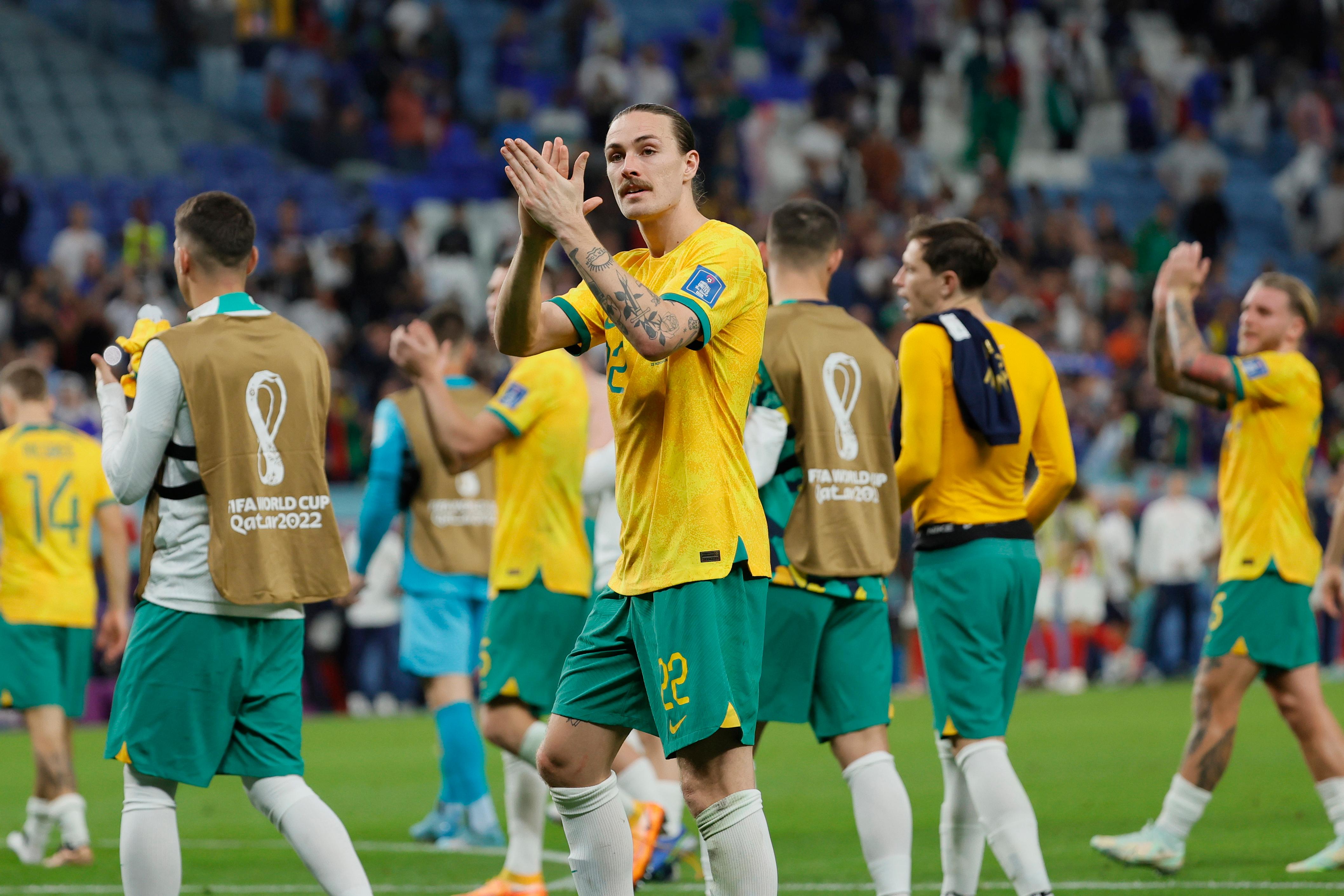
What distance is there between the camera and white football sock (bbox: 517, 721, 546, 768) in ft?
23.1

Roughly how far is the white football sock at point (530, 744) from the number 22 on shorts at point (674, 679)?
2692mm

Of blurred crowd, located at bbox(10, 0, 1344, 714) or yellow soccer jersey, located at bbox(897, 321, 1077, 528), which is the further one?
blurred crowd, located at bbox(10, 0, 1344, 714)

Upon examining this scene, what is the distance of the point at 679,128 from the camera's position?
15.4 feet

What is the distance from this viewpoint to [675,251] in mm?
4633

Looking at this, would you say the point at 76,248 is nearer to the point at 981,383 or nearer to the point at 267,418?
the point at 267,418

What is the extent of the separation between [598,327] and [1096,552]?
16.2 meters

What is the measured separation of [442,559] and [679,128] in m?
4.90

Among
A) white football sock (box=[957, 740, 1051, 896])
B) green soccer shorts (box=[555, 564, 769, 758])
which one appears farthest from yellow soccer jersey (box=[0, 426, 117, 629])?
white football sock (box=[957, 740, 1051, 896])

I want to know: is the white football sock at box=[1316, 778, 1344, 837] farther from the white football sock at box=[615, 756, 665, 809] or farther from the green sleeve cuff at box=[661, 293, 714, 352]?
the green sleeve cuff at box=[661, 293, 714, 352]

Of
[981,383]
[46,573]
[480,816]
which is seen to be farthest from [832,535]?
[46,573]

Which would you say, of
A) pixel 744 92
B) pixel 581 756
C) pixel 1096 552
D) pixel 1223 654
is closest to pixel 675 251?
pixel 581 756

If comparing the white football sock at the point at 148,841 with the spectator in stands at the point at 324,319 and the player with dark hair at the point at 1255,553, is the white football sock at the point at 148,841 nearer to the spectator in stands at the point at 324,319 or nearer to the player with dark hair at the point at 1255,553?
the player with dark hair at the point at 1255,553

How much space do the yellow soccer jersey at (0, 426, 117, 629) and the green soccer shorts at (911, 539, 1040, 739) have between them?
489 centimetres

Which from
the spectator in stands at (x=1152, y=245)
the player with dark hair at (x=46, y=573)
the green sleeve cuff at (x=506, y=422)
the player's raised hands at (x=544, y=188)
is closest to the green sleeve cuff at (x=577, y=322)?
the player's raised hands at (x=544, y=188)
